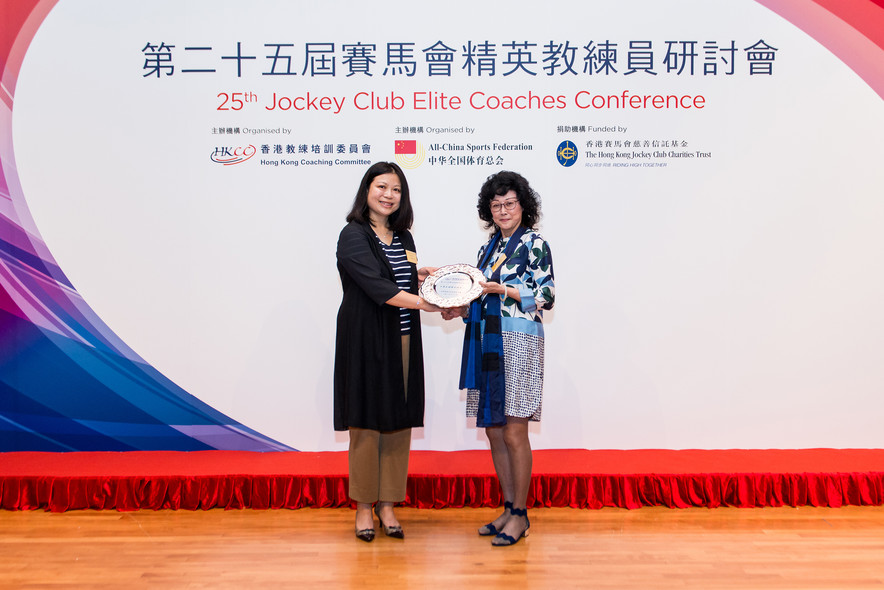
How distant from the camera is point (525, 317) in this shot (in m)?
2.65

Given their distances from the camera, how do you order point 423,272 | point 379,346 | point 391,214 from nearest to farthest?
point 379,346
point 391,214
point 423,272

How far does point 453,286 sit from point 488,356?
12.1 inches

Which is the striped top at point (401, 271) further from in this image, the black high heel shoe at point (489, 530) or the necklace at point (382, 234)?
the black high heel shoe at point (489, 530)

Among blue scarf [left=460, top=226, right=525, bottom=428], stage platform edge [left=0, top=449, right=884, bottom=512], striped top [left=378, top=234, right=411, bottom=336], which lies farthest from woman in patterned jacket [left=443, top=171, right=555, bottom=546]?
stage platform edge [left=0, top=449, right=884, bottom=512]

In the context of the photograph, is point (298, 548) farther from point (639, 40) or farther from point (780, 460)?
point (639, 40)

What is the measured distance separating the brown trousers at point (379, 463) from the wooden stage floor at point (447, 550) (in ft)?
0.59

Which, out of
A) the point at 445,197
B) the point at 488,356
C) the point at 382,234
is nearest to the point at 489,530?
the point at 488,356

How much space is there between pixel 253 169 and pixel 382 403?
5.22 feet

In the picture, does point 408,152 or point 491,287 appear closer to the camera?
point 491,287

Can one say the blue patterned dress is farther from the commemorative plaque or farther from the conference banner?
the conference banner

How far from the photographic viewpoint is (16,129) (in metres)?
3.55

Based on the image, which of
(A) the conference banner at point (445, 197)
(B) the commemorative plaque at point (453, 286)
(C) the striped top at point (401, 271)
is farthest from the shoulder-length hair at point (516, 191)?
(A) the conference banner at point (445, 197)

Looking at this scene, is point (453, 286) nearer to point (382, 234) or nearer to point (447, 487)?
point (382, 234)

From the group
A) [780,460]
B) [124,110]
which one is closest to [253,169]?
[124,110]
